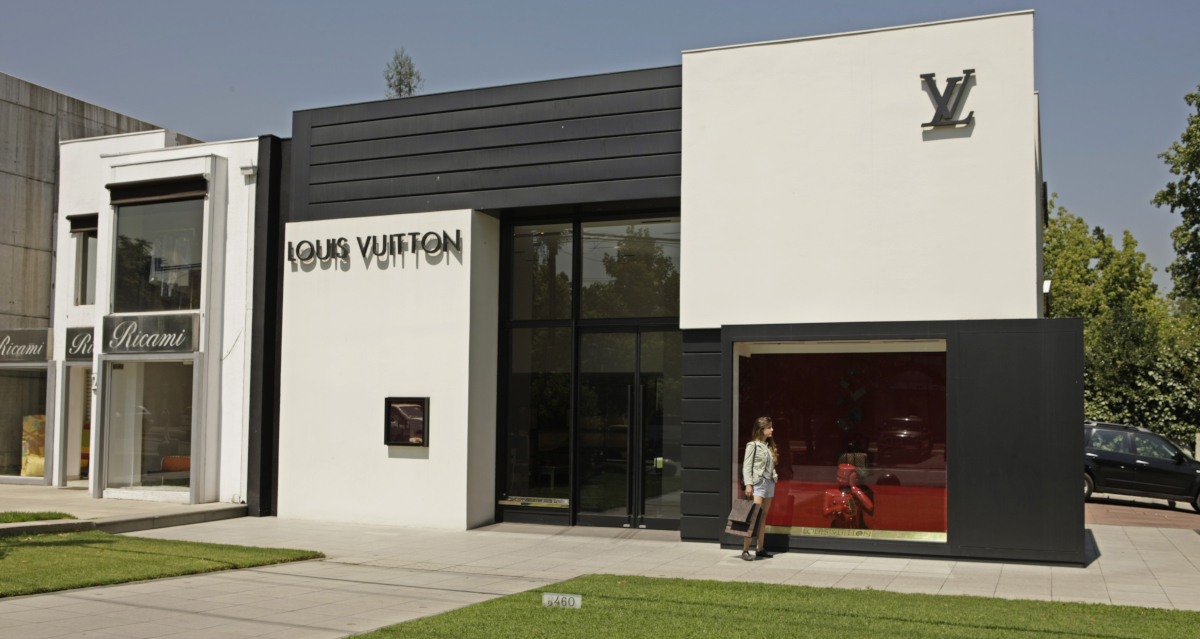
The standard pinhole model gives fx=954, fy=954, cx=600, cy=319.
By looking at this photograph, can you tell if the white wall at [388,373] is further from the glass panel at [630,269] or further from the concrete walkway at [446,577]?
the glass panel at [630,269]

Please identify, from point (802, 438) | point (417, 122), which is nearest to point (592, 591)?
point (802, 438)

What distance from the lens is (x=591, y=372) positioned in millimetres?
14297

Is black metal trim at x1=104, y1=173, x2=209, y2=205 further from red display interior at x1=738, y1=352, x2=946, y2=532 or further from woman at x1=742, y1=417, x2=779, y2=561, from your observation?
woman at x1=742, y1=417, x2=779, y2=561

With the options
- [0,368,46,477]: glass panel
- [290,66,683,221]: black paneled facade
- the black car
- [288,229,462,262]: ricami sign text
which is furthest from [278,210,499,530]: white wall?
the black car

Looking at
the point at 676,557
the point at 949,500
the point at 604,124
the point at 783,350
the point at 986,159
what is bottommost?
the point at 676,557

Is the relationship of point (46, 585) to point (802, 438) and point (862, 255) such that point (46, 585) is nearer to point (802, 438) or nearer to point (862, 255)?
point (802, 438)

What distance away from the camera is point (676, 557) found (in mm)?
11469

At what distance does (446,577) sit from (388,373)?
4.99 meters

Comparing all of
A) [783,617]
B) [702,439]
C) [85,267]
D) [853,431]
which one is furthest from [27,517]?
[853,431]

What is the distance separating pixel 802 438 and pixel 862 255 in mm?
2470

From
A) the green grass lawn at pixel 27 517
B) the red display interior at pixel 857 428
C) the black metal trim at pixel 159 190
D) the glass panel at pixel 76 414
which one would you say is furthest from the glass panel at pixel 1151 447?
the glass panel at pixel 76 414

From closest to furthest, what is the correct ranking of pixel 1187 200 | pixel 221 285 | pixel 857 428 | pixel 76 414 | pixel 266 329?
1. pixel 857 428
2. pixel 266 329
3. pixel 221 285
4. pixel 76 414
5. pixel 1187 200

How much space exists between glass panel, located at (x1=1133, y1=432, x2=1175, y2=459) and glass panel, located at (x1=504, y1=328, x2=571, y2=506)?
38.1ft

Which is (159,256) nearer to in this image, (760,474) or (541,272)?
(541,272)
